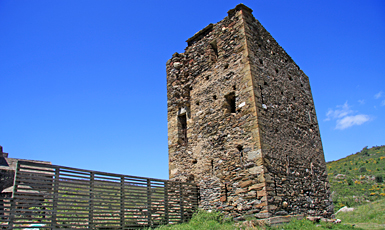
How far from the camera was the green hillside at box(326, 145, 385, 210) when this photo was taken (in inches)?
892

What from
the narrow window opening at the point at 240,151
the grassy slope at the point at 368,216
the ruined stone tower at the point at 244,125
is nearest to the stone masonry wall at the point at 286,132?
the ruined stone tower at the point at 244,125

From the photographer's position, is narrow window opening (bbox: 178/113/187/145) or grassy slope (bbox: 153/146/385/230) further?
narrow window opening (bbox: 178/113/187/145)

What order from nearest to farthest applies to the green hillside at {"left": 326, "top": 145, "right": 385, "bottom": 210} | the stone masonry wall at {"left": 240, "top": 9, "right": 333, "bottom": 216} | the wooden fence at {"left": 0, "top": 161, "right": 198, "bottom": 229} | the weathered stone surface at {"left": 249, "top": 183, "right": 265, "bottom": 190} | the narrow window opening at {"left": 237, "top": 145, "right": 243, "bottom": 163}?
the wooden fence at {"left": 0, "top": 161, "right": 198, "bottom": 229}, the weathered stone surface at {"left": 249, "top": 183, "right": 265, "bottom": 190}, the stone masonry wall at {"left": 240, "top": 9, "right": 333, "bottom": 216}, the narrow window opening at {"left": 237, "top": 145, "right": 243, "bottom": 163}, the green hillside at {"left": 326, "top": 145, "right": 385, "bottom": 210}

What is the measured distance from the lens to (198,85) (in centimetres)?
1189

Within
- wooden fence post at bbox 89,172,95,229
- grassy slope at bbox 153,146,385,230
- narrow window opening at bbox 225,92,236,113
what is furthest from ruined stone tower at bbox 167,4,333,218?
wooden fence post at bbox 89,172,95,229

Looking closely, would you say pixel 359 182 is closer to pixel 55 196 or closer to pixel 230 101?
pixel 230 101

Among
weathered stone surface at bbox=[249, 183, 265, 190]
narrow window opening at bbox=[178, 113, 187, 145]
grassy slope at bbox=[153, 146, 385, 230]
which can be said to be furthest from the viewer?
narrow window opening at bbox=[178, 113, 187, 145]

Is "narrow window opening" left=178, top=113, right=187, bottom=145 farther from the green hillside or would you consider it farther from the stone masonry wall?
the green hillside

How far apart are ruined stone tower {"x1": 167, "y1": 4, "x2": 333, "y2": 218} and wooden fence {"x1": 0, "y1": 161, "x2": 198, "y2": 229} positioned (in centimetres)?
145

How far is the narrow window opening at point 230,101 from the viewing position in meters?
10.5

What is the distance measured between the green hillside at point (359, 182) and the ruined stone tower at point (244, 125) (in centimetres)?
1186

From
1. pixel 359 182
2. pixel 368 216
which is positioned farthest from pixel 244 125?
pixel 359 182

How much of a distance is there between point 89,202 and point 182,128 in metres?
5.48

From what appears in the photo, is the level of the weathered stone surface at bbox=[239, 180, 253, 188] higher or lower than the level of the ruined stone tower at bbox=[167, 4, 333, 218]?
lower
